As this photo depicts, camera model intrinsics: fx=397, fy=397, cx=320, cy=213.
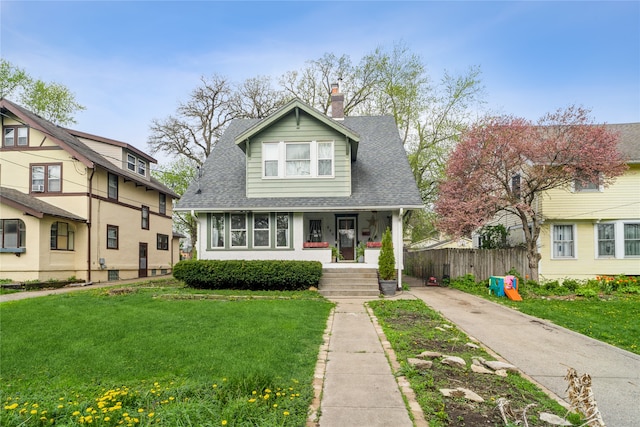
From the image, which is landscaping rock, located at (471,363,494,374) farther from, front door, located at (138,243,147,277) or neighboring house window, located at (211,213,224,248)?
front door, located at (138,243,147,277)

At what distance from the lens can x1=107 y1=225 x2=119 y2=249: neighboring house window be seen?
19.7 m

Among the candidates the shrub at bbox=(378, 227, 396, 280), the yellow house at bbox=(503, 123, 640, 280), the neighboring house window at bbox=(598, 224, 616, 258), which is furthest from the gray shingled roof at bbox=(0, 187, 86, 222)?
the neighboring house window at bbox=(598, 224, 616, 258)

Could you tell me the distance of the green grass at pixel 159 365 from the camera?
3684 millimetres

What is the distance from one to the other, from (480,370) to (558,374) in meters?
1.07

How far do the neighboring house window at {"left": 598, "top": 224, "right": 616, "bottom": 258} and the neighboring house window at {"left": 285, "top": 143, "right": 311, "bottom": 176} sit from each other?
41.4 feet

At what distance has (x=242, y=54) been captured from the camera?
43.1ft

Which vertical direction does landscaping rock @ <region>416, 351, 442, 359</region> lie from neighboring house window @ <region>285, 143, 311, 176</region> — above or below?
below

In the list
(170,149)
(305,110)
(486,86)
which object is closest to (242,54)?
(305,110)

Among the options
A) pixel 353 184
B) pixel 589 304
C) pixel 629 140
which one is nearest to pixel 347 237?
pixel 353 184

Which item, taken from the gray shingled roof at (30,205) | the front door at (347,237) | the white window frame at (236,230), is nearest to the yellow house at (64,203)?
the gray shingled roof at (30,205)

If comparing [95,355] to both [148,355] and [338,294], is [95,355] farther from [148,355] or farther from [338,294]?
[338,294]

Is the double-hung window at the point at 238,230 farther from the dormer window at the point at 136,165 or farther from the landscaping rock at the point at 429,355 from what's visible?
the landscaping rock at the point at 429,355

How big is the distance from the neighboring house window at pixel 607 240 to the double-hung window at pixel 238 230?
14.7 meters

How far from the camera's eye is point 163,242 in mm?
26188
